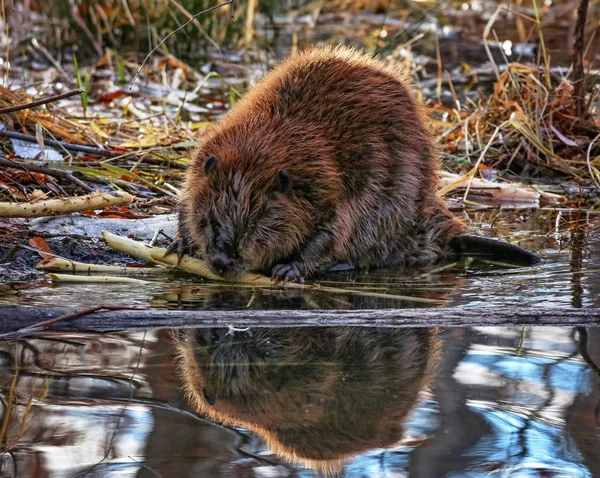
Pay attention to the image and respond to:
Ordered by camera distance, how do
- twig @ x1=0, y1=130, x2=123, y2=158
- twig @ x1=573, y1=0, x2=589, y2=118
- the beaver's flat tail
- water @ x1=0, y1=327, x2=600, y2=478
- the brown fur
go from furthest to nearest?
twig @ x1=573, y1=0, x2=589, y2=118 < twig @ x1=0, y1=130, x2=123, y2=158 < the beaver's flat tail < the brown fur < water @ x1=0, y1=327, x2=600, y2=478

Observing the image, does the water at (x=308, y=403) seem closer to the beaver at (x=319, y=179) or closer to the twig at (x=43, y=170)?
the beaver at (x=319, y=179)

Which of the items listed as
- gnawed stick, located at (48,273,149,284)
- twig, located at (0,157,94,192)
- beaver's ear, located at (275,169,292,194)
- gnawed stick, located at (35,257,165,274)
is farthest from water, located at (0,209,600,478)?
twig, located at (0,157,94,192)

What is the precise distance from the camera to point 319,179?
138 inches

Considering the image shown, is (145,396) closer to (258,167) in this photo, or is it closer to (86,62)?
(258,167)

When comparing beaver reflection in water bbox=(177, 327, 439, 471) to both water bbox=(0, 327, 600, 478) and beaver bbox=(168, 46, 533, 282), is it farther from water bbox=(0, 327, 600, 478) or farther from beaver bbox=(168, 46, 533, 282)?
beaver bbox=(168, 46, 533, 282)

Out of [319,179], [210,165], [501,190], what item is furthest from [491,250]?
[501,190]

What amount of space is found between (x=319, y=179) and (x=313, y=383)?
137 cm

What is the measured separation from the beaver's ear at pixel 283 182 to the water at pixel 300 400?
0.55m

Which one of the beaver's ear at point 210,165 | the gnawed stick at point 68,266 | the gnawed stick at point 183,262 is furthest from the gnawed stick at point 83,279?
the beaver's ear at point 210,165

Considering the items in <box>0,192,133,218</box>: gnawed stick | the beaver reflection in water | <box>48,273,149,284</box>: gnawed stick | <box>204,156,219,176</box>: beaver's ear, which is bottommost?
<box>48,273,149,284</box>: gnawed stick

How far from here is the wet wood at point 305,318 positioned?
256 centimetres

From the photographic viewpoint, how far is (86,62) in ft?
26.3

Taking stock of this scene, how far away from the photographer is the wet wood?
256 centimetres

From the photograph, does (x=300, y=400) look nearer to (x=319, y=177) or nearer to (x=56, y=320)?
(x=56, y=320)
